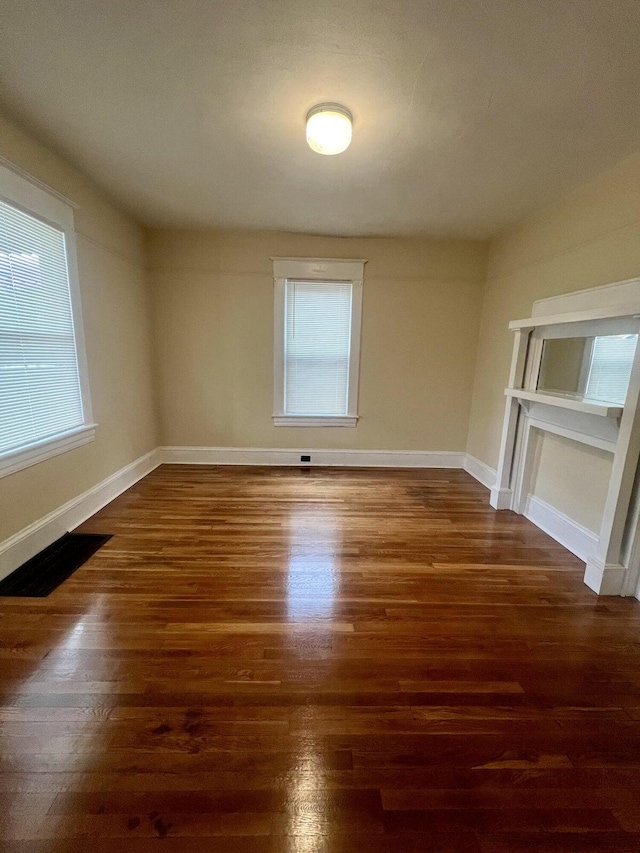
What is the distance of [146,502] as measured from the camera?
3213 mm

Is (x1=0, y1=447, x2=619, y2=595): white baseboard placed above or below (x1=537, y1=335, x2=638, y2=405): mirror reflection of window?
below

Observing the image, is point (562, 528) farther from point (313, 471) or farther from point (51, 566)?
point (51, 566)

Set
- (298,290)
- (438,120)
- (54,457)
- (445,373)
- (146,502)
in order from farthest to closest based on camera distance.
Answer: (445,373) → (298,290) → (146,502) → (54,457) → (438,120)

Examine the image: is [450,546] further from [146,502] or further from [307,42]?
[307,42]

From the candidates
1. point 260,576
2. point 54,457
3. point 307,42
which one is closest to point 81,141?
point 307,42

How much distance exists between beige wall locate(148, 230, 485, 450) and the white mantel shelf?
4.48 feet

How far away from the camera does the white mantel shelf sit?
1997 millimetres

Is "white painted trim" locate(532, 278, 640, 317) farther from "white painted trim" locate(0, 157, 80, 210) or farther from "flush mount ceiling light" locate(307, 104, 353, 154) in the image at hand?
"white painted trim" locate(0, 157, 80, 210)

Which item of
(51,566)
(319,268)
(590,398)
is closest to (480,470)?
(590,398)

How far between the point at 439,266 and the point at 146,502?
4.11 metres

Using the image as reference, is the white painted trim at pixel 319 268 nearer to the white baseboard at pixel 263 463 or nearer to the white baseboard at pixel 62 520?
the white baseboard at pixel 263 463

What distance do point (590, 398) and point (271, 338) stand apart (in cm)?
315

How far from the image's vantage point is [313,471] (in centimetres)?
423

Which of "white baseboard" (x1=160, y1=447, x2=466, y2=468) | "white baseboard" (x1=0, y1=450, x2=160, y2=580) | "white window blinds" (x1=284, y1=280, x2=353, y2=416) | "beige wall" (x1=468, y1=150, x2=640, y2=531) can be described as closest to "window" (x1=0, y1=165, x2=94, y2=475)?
"white baseboard" (x1=0, y1=450, x2=160, y2=580)
